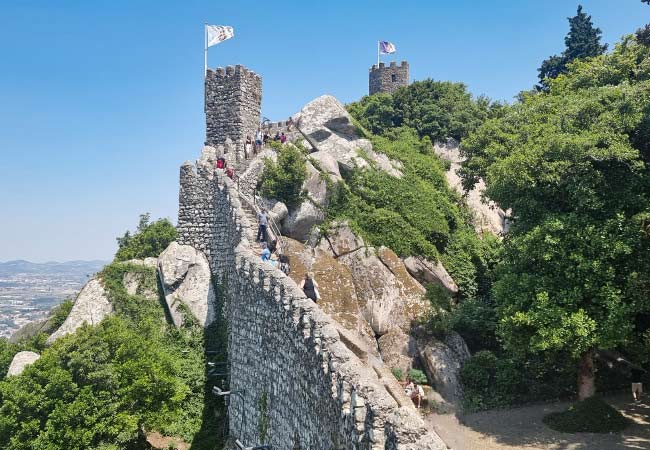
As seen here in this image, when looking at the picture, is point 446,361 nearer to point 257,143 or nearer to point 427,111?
point 257,143

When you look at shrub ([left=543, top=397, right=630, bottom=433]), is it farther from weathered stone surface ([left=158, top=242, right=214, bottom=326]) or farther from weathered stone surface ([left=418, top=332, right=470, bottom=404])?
weathered stone surface ([left=158, top=242, right=214, bottom=326])

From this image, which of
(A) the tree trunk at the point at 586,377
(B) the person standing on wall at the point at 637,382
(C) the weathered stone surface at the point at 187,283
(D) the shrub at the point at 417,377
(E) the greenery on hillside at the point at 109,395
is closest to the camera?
(E) the greenery on hillside at the point at 109,395

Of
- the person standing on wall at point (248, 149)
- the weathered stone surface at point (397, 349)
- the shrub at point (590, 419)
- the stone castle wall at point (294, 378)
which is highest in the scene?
the person standing on wall at point (248, 149)

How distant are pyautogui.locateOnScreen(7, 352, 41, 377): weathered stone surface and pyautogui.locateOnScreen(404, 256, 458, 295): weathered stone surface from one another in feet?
45.1

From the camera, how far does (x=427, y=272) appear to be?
20.7 meters

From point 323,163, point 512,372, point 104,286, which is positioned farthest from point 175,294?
point 512,372

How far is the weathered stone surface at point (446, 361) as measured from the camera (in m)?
16.9

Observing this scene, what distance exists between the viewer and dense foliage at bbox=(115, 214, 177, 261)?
960 inches

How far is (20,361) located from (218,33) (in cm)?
1760

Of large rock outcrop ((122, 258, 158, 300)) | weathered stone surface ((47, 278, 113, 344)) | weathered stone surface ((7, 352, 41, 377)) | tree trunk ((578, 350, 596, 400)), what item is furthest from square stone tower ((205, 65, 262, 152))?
tree trunk ((578, 350, 596, 400))

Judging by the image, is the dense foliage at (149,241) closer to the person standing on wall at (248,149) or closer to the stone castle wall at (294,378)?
the person standing on wall at (248,149)

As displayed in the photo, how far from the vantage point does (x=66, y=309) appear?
22.3m

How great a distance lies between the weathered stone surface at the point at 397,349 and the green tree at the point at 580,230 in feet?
12.0

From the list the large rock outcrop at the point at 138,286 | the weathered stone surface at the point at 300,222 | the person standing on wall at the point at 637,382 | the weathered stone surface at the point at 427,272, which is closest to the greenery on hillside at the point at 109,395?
the large rock outcrop at the point at 138,286
